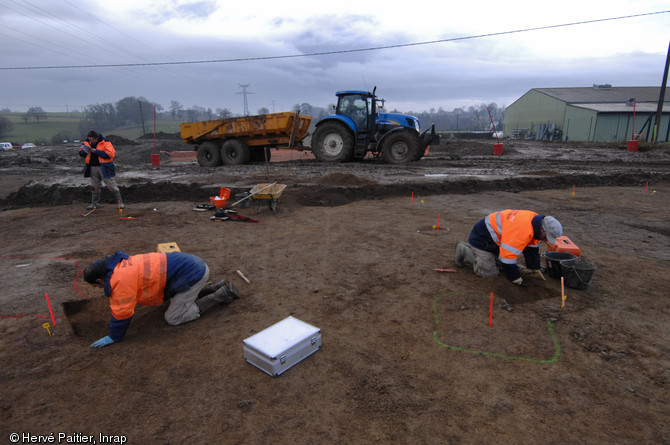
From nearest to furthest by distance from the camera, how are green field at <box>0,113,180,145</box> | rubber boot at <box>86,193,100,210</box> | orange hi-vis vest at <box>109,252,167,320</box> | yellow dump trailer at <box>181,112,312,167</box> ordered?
1. orange hi-vis vest at <box>109,252,167,320</box>
2. rubber boot at <box>86,193,100,210</box>
3. yellow dump trailer at <box>181,112,312,167</box>
4. green field at <box>0,113,180,145</box>

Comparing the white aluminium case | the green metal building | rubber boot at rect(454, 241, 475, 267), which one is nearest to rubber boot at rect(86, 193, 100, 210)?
the white aluminium case

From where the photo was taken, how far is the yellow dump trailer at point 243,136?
14.6 metres

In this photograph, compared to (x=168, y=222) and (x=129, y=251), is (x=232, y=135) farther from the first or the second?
(x=129, y=251)

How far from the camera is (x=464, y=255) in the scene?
4.98 m

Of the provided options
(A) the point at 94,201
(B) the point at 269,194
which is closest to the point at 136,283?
(B) the point at 269,194

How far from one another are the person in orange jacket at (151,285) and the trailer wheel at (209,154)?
12737 millimetres

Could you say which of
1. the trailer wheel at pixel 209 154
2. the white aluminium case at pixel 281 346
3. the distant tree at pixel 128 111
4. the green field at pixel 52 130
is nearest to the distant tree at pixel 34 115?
the green field at pixel 52 130

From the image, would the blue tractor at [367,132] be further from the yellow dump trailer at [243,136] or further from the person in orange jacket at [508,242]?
the person in orange jacket at [508,242]

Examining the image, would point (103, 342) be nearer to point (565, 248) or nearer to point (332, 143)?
point (565, 248)

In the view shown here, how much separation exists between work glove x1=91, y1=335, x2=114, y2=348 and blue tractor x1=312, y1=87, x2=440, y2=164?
1244 centimetres

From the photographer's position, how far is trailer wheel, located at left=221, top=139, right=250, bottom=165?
50.9 feet

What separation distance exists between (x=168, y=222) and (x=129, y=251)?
1777 millimetres

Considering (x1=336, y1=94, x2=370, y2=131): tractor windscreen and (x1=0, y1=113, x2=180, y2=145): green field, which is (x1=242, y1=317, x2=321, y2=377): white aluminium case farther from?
(x1=0, y1=113, x2=180, y2=145): green field

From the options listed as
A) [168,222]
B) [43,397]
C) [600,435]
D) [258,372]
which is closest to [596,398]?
[600,435]
